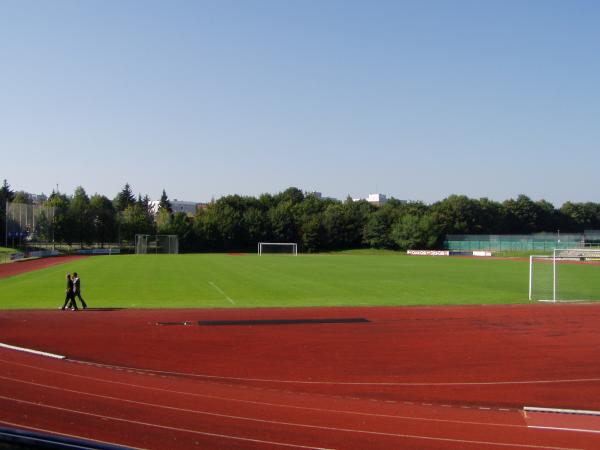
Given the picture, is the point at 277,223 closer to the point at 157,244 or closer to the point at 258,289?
the point at 157,244

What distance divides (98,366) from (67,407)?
4.00 meters

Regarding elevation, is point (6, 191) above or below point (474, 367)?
above

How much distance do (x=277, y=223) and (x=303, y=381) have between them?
104 meters

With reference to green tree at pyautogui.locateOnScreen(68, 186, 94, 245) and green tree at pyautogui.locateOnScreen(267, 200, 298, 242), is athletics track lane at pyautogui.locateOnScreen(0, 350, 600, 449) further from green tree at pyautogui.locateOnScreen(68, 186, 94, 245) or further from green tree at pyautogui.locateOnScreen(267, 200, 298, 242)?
green tree at pyautogui.locateOnScreen(267, 200, 298, 242)

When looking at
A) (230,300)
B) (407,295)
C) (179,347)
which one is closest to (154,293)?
(230,300)

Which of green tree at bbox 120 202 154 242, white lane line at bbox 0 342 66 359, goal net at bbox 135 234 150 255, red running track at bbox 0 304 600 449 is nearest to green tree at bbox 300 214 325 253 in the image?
green tree at bbox 120 202 154 242

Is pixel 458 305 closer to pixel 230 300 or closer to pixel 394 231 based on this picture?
pixel 230 300

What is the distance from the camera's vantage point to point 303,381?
13.1 m

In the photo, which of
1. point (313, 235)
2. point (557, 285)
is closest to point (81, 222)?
point (313, 235)

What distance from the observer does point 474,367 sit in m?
14.5

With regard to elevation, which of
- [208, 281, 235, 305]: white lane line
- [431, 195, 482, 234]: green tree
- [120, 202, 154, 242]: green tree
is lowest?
[208, 281, 235, 305]: white lane line

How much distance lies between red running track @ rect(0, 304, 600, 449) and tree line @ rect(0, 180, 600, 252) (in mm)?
82395

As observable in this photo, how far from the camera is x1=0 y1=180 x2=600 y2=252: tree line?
107 meters

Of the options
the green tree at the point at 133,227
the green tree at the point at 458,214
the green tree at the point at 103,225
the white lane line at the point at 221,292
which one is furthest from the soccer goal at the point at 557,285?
the green tree at the point at 103,225
